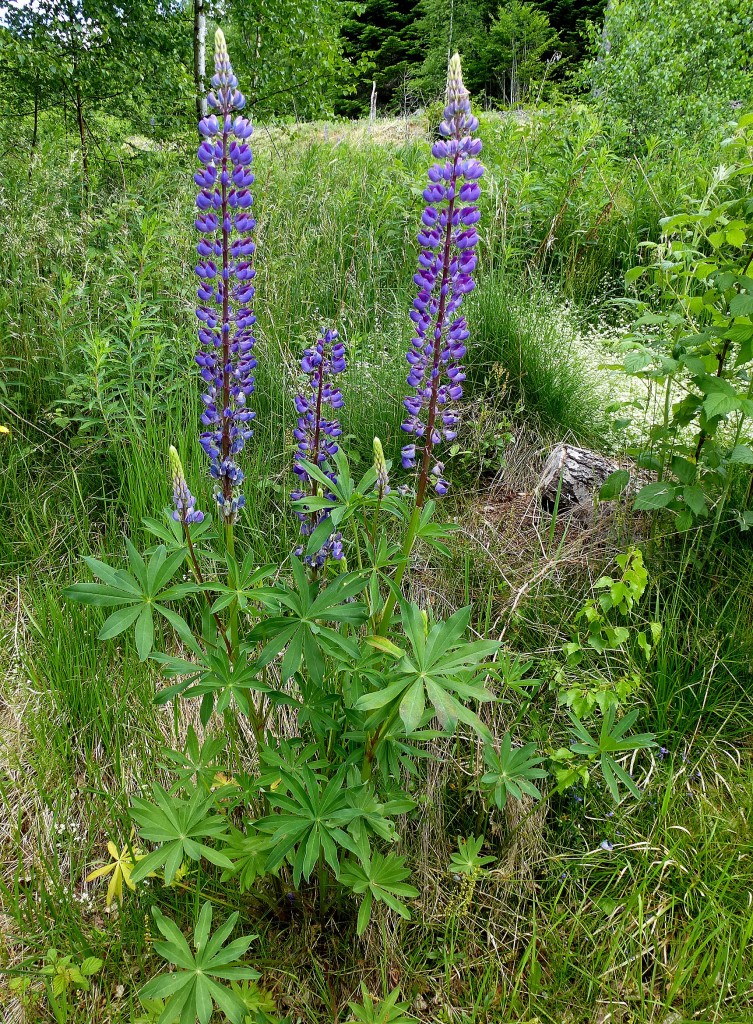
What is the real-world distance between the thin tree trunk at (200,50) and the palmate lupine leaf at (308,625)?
5.27m

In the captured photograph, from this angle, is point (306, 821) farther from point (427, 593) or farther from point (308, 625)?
point (427, 593)

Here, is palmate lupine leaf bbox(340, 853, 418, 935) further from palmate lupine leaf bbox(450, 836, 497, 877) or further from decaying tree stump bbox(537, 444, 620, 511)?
decaying tree stump bbox(537, 444, 620, 511)

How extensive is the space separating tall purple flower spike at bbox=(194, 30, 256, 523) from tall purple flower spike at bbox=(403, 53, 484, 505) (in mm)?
421

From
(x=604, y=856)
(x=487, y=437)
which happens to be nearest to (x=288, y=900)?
(x=604, y=856)

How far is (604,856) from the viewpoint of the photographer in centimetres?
196

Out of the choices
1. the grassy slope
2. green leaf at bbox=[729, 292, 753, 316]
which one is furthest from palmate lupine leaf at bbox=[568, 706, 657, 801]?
green leaf at bbox=[729, 292, 753, 316]

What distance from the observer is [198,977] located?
139 cm

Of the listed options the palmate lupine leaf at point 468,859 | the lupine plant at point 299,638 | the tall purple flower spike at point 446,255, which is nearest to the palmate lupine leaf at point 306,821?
the lupine plant at point 299,638

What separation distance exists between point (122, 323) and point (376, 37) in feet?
95.7

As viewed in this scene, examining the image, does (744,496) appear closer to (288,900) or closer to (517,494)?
(517,494)

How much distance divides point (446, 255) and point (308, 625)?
0.93 metres

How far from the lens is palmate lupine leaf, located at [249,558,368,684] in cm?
149

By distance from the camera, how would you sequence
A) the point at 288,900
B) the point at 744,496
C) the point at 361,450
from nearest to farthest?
the point at 288,900, the point at 744,496, the point at 361,450

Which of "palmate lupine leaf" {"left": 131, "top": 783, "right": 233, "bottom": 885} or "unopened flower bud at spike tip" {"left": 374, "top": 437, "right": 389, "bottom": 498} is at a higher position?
"unopened flower bud at spike tip" {"left": 374, "top": 437, "right": 389, "bottom": 498}
